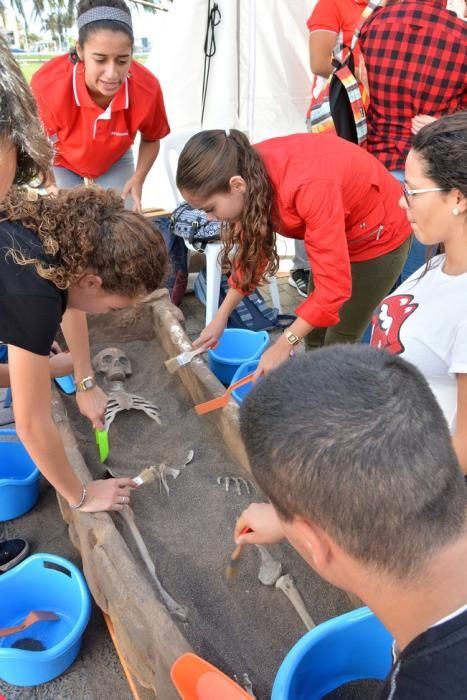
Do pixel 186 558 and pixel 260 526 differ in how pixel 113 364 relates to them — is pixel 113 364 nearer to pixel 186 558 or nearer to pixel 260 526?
pixel 186 558

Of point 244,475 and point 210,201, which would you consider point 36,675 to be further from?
point 210,201

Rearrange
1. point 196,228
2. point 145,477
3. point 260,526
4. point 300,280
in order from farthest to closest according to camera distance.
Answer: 1. point 300,280
2. point 196,228
3. point 145,477
4. point 260,526

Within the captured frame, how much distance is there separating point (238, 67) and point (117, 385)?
3.92 metres

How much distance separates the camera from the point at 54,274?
5.05ft

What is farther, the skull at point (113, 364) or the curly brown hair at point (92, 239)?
the skull at point (113, 364)

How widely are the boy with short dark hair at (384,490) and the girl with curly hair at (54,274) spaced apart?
0.92 metres

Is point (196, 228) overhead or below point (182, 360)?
overhead

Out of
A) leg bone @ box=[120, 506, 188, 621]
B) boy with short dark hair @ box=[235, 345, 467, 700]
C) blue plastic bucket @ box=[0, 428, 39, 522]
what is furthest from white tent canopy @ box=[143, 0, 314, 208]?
boy with short dark hair @ box=[235, 345, 467, 700]

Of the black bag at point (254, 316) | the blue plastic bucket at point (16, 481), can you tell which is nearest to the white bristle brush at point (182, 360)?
the blue plastic bucket at point (16, 481)

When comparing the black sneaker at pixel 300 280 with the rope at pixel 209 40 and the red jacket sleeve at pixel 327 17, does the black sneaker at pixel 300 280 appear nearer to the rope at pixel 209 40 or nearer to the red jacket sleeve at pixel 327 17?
the red jacket sleeve at pixel 327 17

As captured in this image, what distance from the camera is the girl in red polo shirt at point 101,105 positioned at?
270 cm

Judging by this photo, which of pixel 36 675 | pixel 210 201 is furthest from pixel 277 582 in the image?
pixel 210 201

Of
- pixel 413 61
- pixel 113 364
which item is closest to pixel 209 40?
pixel 413 61

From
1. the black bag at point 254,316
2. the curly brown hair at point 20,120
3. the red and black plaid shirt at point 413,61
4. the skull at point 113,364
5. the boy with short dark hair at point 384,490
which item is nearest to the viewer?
the boy with short dark hair at point 384,490
